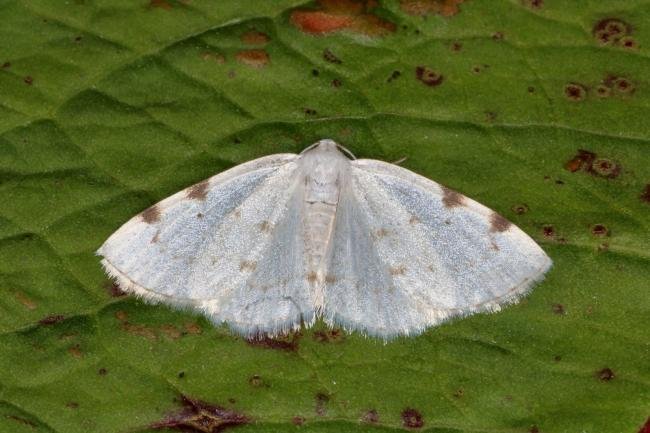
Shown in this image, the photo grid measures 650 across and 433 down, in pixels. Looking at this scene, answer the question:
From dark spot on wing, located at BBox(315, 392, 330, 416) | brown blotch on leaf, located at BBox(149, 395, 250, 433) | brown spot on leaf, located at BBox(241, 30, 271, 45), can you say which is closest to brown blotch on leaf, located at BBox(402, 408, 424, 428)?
dark spot on wing, located at BBox(315, 392, 330, 416)

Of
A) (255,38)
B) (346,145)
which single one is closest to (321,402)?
(346,145)

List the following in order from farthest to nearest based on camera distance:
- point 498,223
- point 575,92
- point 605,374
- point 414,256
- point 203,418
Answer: point 575,92 → point 203,418 → point 605,374 → point 414,256 → point 498,223

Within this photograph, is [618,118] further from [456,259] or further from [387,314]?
[387,314]

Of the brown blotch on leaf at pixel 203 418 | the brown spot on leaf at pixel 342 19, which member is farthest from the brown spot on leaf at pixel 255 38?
the brown blotch on leaf at pixel 203 418

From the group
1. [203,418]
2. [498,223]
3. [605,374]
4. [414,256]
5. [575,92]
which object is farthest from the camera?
[575,92]

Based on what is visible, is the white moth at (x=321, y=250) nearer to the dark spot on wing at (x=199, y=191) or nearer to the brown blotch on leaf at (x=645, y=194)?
the dark spot on wing at (x=199, y=191)

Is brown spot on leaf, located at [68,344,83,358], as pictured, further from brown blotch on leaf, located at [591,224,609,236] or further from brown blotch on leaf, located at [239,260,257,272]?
brown blotch on leaf, located at [591,224,609,236]

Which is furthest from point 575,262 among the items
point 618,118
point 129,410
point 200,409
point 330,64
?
point 129,410

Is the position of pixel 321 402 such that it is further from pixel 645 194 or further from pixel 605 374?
pixel 645 194
